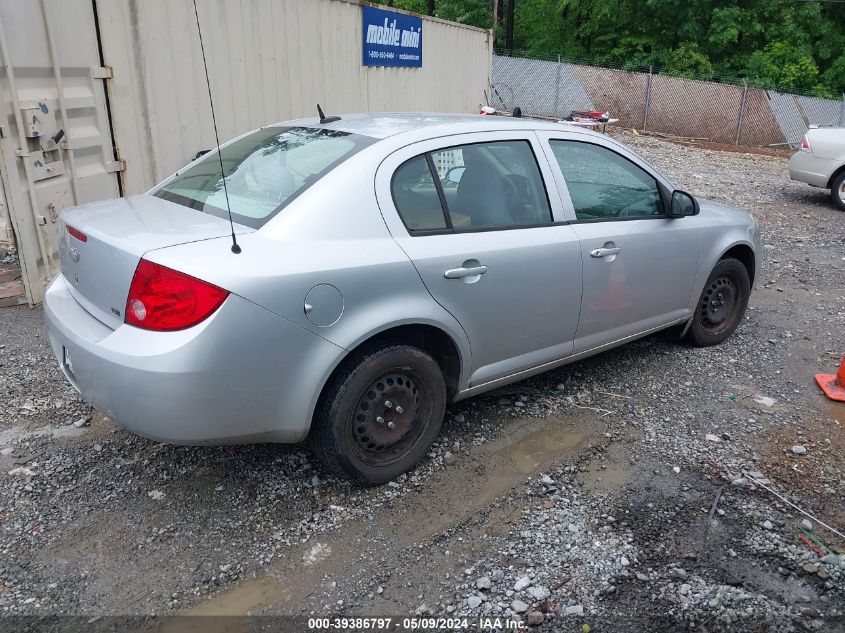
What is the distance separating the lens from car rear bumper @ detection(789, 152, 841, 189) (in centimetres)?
1105

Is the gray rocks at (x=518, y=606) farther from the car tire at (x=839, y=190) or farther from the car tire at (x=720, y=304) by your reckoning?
the car tire at (x=839, y=190)

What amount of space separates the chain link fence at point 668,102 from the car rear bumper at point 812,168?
29.1ft

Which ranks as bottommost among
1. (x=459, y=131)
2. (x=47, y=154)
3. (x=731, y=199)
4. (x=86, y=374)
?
(x=731, y=199)

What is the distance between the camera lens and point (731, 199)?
1157 centimetres

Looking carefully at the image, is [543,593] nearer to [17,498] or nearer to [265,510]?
[265,510]

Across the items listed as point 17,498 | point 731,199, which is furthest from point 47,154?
point 731,199

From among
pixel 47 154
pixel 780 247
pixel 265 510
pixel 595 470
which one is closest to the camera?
pixel 265 510

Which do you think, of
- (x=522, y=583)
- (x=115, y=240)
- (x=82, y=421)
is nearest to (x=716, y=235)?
(x=522, y=583)

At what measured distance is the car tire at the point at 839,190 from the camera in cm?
1105

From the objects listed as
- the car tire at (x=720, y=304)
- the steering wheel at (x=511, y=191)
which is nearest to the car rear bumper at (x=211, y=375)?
the steering wheel at (x=511, y=191)

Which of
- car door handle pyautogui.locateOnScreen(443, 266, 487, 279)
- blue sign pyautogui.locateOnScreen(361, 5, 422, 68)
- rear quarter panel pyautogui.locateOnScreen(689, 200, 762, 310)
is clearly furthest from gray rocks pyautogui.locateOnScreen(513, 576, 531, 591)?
blue sign pyautogui.locateOnScreen(361, 5, 422, 68)

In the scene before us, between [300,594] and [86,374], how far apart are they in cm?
129

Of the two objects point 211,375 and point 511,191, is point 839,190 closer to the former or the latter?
point 511,191

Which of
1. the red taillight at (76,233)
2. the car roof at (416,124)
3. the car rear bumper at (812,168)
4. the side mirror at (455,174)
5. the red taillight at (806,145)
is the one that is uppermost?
the car roof at (416,124)
